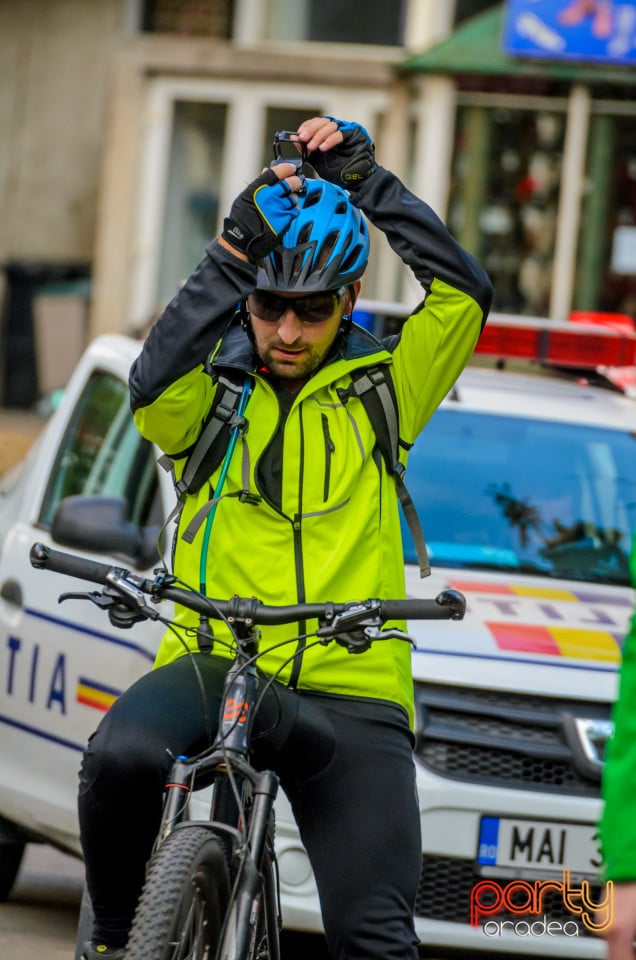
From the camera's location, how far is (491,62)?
15.5 metres

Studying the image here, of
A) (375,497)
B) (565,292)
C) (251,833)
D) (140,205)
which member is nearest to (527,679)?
(375,497)

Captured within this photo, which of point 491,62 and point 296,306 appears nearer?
point 296,306

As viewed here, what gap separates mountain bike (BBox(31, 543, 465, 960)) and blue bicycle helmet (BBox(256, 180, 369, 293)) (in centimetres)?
67

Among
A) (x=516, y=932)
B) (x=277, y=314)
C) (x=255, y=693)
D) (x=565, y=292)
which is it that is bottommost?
(x=516, y=932)

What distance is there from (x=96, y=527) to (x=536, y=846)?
1423mm

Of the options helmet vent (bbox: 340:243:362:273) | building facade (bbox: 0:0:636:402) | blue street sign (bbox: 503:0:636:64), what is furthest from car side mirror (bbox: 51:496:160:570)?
blue street sign (bbox: 503:0:636:64)

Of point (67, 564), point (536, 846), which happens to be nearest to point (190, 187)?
point (536, 846)

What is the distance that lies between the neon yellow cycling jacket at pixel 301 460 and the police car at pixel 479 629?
1.17m

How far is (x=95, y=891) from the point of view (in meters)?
3.67

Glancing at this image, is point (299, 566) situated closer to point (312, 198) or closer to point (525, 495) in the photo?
point (312, 198)

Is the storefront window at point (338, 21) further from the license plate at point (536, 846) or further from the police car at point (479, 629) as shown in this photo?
the license plate at point (536, 846)

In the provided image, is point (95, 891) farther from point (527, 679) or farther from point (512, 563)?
point (512, 563)

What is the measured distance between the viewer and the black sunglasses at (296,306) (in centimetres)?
384

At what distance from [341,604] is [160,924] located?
0.69 metres
